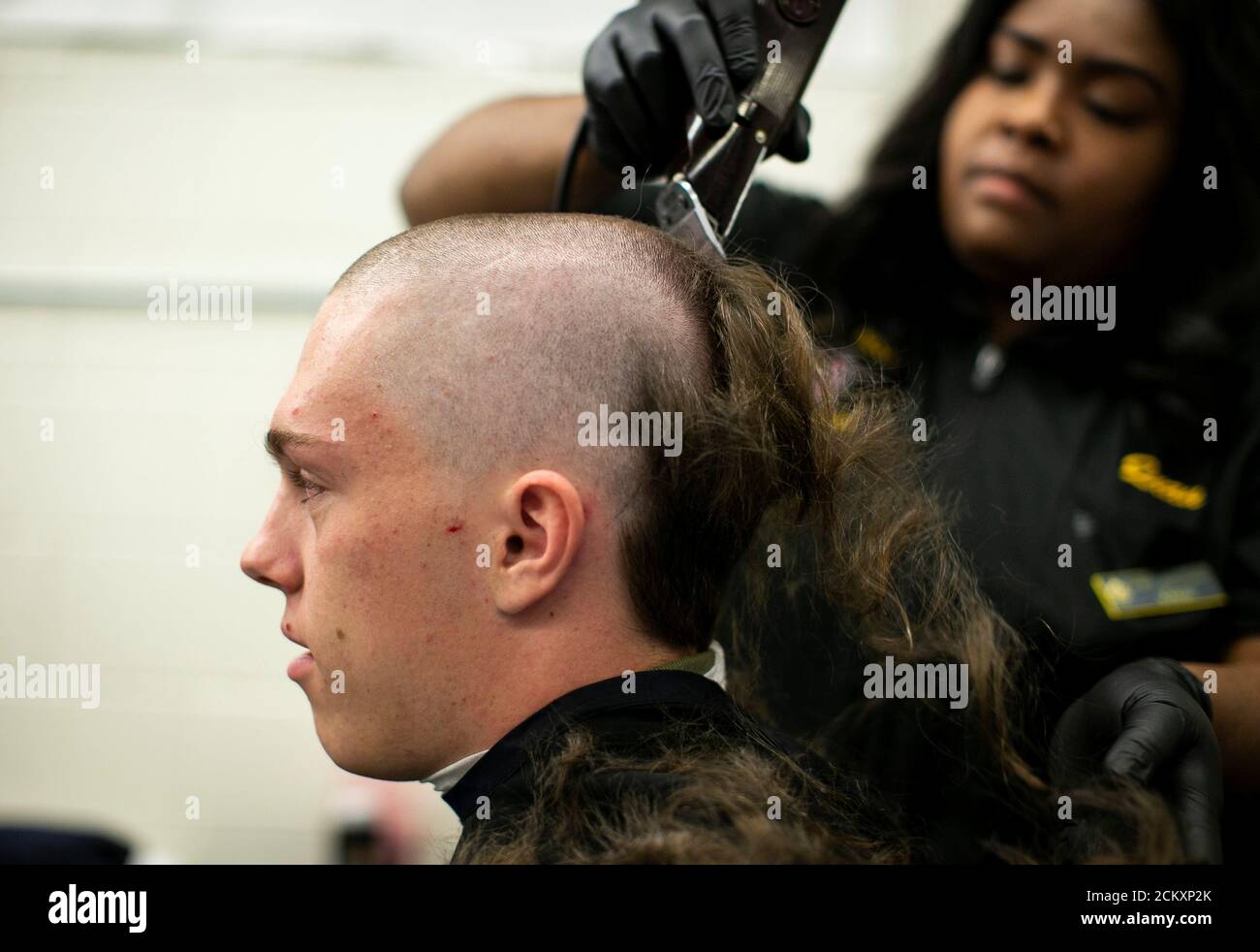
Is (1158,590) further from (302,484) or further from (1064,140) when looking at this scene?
(302,484)

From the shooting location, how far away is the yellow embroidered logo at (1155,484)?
64.0 inches

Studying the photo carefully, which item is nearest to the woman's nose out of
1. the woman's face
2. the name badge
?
the woman's face

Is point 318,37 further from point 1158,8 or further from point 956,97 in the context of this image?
point 1158,8

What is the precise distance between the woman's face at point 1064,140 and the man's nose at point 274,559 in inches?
43.1

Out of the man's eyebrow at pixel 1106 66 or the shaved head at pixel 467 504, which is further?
the man's eyebrow at pixel 1106 66

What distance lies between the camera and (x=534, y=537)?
1.04 metres

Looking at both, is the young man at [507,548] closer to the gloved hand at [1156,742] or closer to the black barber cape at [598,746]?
the black barber cape at [598,746]

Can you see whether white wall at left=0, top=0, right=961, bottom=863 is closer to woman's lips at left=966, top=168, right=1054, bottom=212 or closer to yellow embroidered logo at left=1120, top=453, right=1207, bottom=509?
woman's lips at left=966, top=168, right=1054, bottom=212

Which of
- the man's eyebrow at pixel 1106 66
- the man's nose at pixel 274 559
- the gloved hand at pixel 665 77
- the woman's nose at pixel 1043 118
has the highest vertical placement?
the man's eyebrow at pixel 1106 66

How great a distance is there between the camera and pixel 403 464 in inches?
41.0

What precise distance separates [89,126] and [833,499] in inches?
111

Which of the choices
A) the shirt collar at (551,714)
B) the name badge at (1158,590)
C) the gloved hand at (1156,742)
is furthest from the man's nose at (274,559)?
the name badge at (1158,590)

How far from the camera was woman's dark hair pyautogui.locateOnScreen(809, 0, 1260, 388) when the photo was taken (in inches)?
65.5

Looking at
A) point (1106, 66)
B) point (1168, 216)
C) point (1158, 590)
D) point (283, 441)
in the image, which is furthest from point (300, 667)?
point (1168, 216)
